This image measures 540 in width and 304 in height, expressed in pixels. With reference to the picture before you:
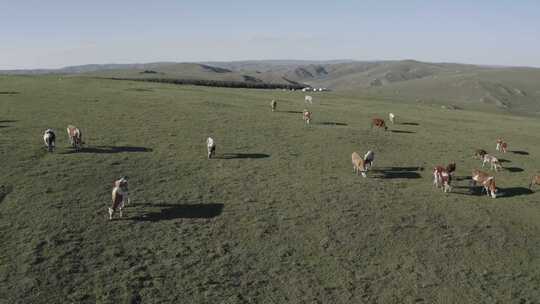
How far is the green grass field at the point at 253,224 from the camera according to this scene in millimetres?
16078

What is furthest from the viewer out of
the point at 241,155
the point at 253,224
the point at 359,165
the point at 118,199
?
the point at 241,155

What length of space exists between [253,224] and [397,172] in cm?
1276

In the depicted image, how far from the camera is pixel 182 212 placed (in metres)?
20.8

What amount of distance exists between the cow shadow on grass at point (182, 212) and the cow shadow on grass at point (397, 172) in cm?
1155

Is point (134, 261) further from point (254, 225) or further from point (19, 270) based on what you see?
point (254, 225)

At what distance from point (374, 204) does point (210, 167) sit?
10590 mm

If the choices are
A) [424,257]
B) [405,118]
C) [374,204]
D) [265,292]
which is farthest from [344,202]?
[405,118]

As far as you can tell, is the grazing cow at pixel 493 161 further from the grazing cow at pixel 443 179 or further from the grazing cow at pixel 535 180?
the grazing cow at pixel 443 179

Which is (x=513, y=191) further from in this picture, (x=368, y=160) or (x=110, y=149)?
(x=110, y=149)

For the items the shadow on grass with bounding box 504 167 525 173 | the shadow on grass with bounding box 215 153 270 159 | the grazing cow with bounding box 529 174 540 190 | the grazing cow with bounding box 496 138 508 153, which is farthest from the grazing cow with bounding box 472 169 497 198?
the shadow on grass with bounding box 215 153 270 159

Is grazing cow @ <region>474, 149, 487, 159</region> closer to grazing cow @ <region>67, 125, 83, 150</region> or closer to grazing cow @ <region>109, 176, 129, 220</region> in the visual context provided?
grazing cow @ <region>109, 176, 129, 220</region>

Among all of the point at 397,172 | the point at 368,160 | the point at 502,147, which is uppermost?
the point at 368,160

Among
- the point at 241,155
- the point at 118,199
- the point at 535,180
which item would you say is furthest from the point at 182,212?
the point at 535,180

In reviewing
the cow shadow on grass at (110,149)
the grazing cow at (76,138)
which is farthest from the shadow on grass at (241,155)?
the grazing cow at (76,138)
